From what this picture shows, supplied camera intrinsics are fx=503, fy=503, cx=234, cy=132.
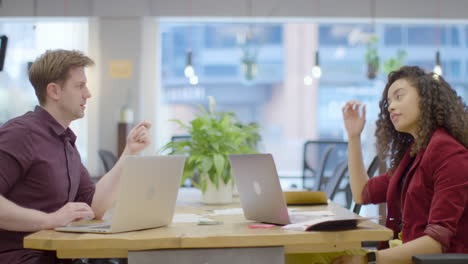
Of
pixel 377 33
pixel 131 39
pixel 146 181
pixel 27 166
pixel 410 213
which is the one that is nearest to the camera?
pixel 146 181

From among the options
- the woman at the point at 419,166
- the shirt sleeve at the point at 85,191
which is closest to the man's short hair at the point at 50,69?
the shirt sleeve at the point at 85,191

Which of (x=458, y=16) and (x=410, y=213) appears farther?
(x=458, y=16)

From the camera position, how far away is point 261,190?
169cm

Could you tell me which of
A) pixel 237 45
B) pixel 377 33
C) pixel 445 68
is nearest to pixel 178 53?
pixel 237 45

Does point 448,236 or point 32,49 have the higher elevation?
point 32,49

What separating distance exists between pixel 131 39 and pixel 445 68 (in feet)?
14.4

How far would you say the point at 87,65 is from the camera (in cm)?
200

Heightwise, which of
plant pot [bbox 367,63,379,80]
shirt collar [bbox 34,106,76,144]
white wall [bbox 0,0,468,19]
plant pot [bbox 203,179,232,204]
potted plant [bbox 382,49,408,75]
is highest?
white wall [bbox 0,0,468,19]

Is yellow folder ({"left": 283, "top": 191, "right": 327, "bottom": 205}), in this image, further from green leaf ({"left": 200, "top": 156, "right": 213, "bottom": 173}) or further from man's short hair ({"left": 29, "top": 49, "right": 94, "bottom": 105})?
man's short hair ({"left": 29, "top": 49, "right": 94, "bottom": 105})

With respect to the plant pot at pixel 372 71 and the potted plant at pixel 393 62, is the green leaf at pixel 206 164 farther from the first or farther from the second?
the potted plant at pixel 393 62

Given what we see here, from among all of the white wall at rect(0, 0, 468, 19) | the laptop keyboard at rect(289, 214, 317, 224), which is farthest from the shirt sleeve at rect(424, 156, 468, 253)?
the white wall at rect(0, 0, 468, 19)

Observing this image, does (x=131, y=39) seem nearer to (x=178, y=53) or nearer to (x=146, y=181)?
(x=178, y=53)

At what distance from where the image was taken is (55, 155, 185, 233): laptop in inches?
59.4

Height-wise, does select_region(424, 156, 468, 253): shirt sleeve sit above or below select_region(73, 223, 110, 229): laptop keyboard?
above
